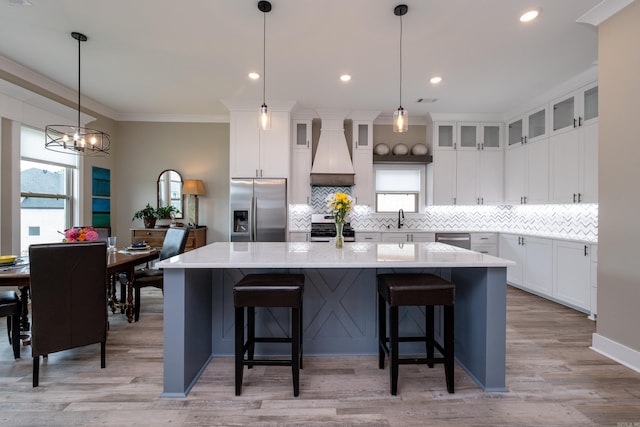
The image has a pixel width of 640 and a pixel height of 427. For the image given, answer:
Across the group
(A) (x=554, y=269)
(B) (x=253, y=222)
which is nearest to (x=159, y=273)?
(B) (x=253, y=222)

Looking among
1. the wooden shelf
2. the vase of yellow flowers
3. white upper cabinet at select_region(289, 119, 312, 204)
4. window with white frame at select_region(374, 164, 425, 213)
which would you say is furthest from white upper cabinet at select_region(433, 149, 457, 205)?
the vase of yellow flowers

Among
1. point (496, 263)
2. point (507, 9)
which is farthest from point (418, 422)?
point (507, 9)

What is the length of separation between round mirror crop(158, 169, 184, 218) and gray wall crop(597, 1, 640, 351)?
563 cm

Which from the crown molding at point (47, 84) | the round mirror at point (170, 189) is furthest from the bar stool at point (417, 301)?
the crown molding at point (47, 84)

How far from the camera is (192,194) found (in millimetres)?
5160

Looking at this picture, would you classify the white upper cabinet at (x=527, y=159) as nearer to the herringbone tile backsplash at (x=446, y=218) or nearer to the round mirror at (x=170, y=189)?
the herringbone tile backsplash at (x=446, y=218)

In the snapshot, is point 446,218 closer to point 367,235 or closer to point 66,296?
point 367,235

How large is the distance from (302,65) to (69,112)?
3.58 metres

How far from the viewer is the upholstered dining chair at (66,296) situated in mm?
1969

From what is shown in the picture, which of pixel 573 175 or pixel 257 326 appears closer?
pixel 257 326

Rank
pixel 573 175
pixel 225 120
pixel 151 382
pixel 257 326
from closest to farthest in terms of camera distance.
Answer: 1. pixel 151 382
2. pixel 257 326
3. pixel 573 175
4. pixel 225 120

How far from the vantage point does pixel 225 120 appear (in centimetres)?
532

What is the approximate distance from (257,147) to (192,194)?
153 centimetres

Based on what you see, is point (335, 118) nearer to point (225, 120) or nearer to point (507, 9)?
point (225, 120)
